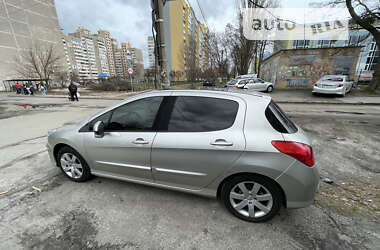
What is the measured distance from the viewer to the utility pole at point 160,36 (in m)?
4.47

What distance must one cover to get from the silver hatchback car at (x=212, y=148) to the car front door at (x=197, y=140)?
0.04 ft

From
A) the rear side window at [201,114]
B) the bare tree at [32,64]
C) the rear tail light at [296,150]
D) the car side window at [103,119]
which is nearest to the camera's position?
the rear tail light at [296,150]

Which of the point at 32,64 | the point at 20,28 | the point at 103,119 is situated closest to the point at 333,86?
the point at 103,119

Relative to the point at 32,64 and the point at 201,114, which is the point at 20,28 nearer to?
the point at 32,64

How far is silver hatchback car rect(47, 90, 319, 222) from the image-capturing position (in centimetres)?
180

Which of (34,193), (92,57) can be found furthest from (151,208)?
(92,57)

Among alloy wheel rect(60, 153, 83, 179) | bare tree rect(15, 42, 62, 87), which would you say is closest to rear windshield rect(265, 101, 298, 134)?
alloy wheel rect(60, 153, 83, 179)

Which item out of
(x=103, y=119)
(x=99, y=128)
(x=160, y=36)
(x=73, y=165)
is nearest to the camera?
(x=99, y=128)

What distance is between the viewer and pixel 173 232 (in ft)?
6.28

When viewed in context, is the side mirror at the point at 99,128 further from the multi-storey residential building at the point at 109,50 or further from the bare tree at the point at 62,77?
the multi-storey residential building at the point at 109,50

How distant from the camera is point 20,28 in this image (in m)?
39.0

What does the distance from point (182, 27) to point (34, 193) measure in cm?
7288

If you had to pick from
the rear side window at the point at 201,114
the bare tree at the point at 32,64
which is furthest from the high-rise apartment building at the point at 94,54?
the rear side window at the point at 201,114

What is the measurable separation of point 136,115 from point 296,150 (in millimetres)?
2102
